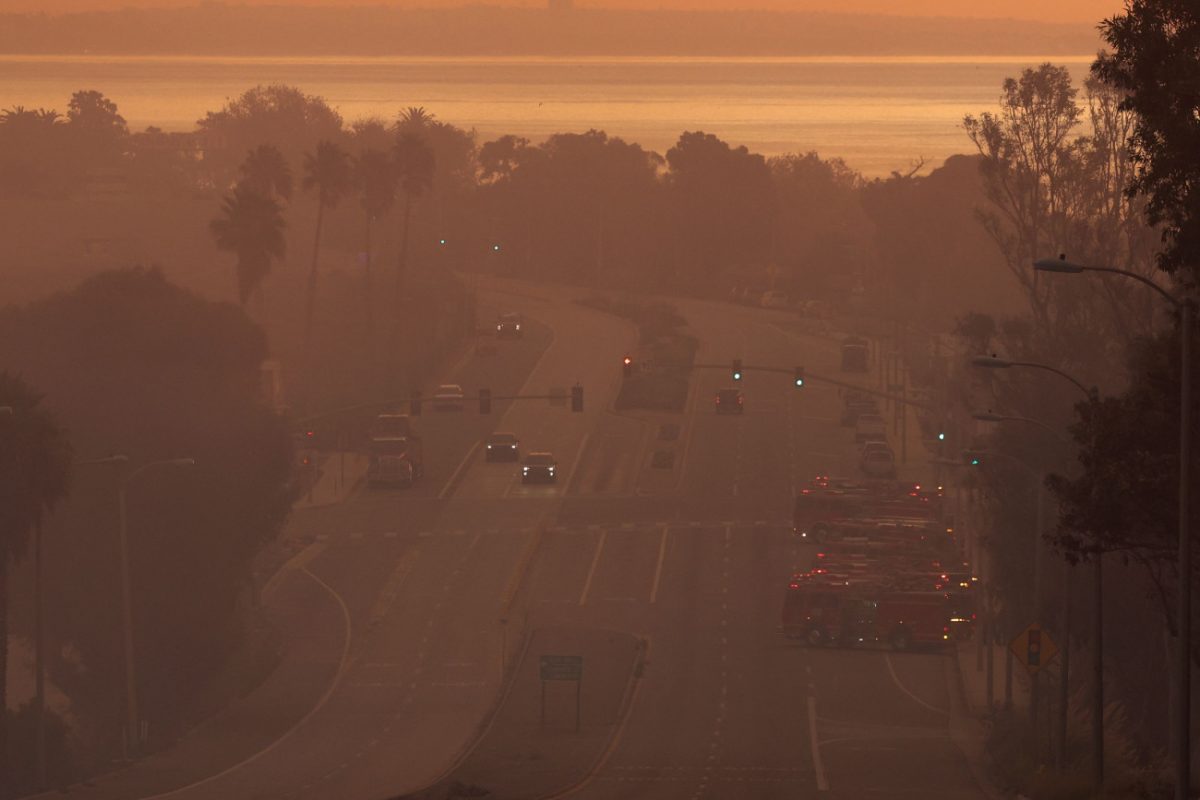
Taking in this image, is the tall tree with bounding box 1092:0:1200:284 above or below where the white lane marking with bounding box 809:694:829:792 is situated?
above

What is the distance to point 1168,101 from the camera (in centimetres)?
2845

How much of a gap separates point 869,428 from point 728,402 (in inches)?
448

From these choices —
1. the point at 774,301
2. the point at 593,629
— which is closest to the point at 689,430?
the point at 593,629

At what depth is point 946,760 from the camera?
5309 centimetres

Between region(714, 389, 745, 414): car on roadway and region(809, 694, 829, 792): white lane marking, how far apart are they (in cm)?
5969

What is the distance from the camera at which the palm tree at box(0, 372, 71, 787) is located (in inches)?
2180

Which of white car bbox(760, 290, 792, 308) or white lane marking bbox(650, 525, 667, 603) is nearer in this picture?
white lane marking bbox(650, 525, 667, 603)

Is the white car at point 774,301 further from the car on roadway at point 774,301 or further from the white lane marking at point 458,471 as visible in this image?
the white lane marking at point 458,471

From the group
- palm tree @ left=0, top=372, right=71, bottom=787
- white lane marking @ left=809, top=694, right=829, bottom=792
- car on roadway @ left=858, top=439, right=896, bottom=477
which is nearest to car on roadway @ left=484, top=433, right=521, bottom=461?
car on roadway @ left=858, top=439, right=896, bottom=477

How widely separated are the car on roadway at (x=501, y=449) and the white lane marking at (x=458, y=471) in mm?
1097

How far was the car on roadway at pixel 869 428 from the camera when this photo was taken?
112 metres

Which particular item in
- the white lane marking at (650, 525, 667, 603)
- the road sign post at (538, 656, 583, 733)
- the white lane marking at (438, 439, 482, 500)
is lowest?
the road sign post at (538, 656, 583, 733)

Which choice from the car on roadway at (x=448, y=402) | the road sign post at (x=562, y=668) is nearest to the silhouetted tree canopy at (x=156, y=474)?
the road sign post at (x=562, y=668)

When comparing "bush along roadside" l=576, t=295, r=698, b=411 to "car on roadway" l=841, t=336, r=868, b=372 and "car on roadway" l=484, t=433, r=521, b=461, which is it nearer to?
"car on roadway" l=484, t=433, r=521, b=461
